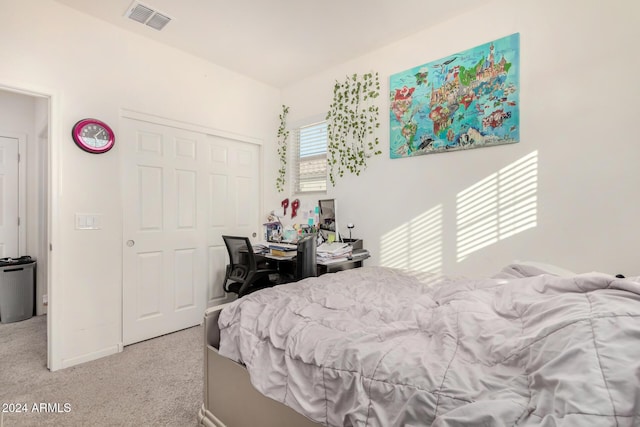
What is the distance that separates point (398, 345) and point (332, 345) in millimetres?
224

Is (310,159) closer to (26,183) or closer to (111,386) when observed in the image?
(111,386)

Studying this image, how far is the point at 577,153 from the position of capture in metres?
2.01

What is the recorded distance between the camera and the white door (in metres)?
3.47

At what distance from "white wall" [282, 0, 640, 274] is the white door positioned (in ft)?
14.3

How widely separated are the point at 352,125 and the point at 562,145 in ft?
5.79

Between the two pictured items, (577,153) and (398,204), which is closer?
(577,153)

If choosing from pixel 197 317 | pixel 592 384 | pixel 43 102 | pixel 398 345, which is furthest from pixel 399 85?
pixel 43 102

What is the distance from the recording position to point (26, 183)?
3623 millimetres

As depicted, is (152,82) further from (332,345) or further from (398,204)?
(332,345)

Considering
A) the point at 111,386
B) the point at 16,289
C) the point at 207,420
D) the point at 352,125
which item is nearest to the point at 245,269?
the point at 111,386

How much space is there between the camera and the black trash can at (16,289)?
323 centimetres

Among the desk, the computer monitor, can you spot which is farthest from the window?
the desk

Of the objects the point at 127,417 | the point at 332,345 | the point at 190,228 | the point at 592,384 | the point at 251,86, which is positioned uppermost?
the point at 251,86

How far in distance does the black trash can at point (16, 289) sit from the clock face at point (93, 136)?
1.94 meters
